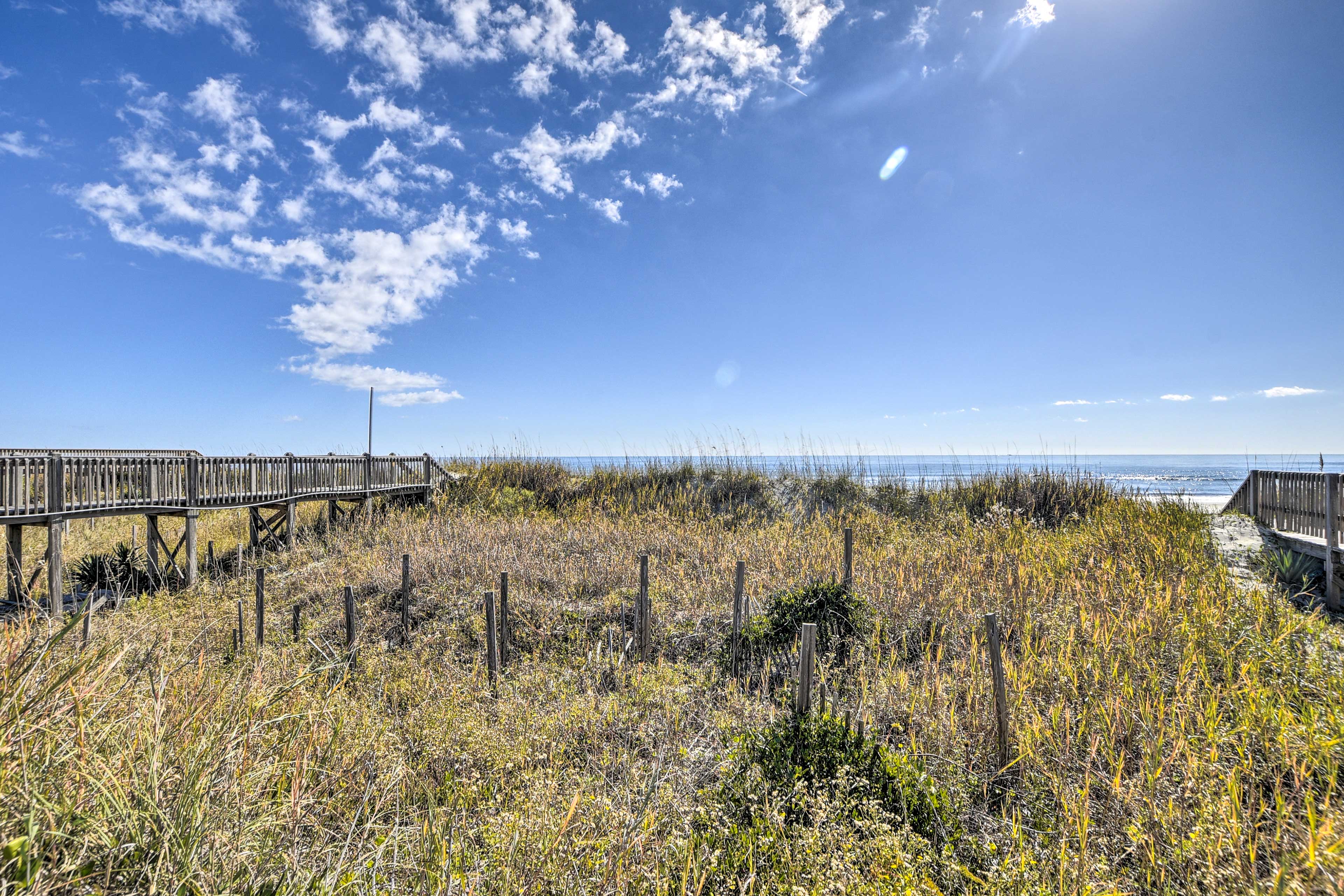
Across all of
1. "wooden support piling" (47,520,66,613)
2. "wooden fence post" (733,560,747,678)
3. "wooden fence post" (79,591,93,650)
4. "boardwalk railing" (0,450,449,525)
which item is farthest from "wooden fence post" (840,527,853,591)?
"boardwalk railing" (0,450,449,525)

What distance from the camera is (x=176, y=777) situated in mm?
2367

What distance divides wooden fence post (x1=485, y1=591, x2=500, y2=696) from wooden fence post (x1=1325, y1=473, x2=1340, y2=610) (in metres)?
11.5

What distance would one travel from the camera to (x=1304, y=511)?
377 inches

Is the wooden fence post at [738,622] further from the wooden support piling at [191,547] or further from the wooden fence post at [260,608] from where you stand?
the wooden support piling at [191,547]

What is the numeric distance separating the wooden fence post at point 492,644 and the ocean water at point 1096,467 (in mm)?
13305

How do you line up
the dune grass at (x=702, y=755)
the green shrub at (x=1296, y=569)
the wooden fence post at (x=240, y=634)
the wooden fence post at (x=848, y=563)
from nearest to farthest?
the dune grass at (x=702, y=755), the wooden fence post at (x=848, y=563), the wooden fence post at (x=240, y=634), the green shrub at (x=1296, y=569)

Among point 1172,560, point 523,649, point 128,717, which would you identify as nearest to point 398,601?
point 523,649

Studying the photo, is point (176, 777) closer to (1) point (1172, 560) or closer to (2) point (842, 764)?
(2) point (842, 764)

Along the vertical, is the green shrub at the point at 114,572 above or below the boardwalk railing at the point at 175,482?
below

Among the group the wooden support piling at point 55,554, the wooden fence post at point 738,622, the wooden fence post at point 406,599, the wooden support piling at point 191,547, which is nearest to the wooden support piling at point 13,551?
the wooden support piling at point 55,554

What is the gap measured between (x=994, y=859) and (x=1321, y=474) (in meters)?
11.1

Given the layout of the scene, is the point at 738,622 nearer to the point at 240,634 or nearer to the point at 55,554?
the point at 240,634

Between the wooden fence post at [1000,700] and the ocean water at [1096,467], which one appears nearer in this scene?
the wooden fence post at [1000,700]

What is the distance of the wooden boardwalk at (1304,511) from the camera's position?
8.33m
